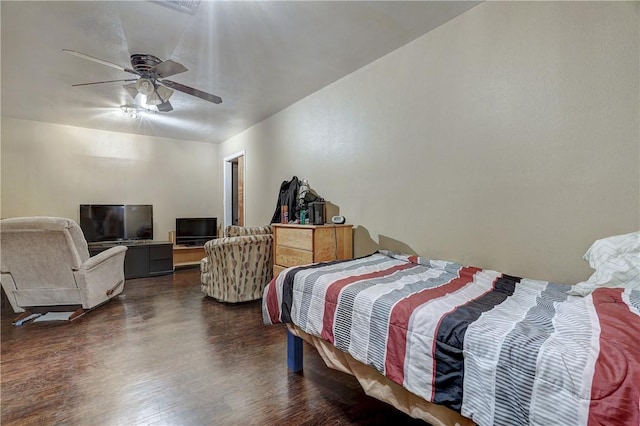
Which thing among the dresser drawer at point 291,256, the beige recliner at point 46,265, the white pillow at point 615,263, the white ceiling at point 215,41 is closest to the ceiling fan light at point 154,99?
the white ceiling at point 215,41

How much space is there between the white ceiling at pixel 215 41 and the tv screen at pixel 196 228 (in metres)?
2.58

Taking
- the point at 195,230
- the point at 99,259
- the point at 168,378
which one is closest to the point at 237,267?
the point at 99,259

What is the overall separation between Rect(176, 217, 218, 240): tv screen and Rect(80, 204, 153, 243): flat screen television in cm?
51

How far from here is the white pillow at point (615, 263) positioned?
1320mm

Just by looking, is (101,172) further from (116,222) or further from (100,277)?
(100,277)

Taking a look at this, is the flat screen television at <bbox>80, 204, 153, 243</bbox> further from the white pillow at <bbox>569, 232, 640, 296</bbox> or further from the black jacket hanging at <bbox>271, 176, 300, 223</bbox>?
the white pillow at <bbox>569, 232, 640, 296</bbox>

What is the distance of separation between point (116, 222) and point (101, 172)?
3.10 ft

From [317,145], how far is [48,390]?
3075 millimetres

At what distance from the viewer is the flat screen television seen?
5.05 m

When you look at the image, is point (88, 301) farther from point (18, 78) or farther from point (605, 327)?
point (605, 327)

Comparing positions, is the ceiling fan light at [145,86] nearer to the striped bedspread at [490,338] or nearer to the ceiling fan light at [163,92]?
the ceiling fan light at [163,92]

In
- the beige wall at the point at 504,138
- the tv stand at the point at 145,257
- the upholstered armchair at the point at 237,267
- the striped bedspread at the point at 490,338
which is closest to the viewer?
the striped bedspread at the point at 490,338

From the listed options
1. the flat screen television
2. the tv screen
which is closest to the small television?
the tv screen

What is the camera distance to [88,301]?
310cm
